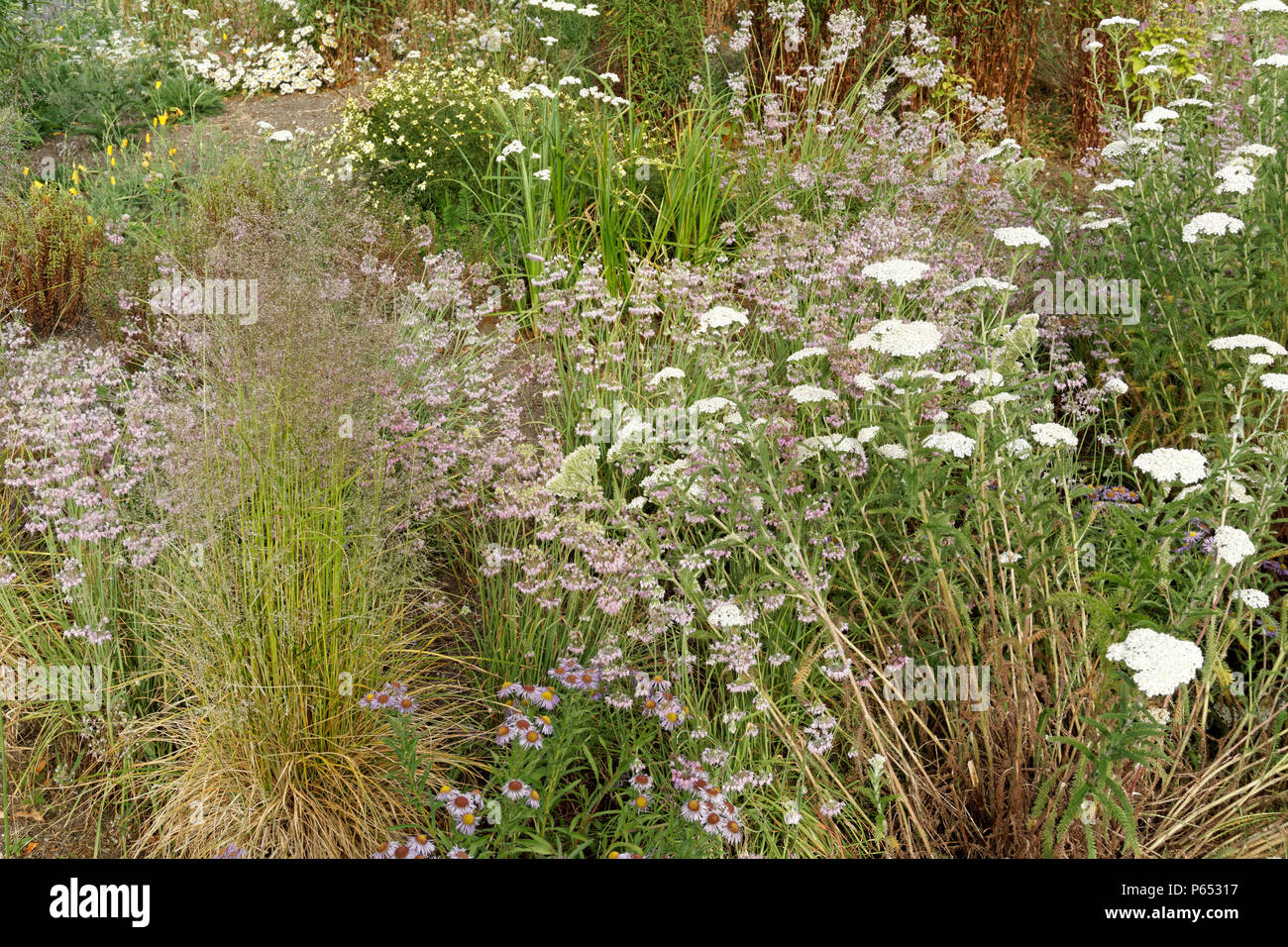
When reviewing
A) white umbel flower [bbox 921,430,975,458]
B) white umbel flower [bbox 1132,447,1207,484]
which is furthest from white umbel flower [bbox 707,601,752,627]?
white umbel flower [bbox 1132,447,1207,484]

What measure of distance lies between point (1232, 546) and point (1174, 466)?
0.21m

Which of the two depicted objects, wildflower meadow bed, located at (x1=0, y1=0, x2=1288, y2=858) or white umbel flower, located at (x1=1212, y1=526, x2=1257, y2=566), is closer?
white umbel flower, located at (x1=1212, y1=526, x2=1257, y2=566)

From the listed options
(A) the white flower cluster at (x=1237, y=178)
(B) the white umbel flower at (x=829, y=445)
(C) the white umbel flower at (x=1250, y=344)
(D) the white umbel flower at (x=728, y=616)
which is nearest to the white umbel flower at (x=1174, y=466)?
(C) the white umbel flower at (x=1250, y=344)

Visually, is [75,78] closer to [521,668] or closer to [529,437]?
[529,437]

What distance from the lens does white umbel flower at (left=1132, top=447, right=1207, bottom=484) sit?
2312mm

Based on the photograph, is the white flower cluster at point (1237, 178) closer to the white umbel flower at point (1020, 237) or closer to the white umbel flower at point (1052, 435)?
the white umbel flower at point (1020, 237)

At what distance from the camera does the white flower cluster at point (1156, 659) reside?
2.01 meters

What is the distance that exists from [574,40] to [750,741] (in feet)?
21.3

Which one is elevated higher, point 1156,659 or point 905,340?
point 905,340

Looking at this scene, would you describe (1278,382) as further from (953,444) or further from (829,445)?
(829,445)

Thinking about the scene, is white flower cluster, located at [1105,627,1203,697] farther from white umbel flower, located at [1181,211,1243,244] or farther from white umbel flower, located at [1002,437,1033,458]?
white umbel flower, located at [1181,211,1243,244]

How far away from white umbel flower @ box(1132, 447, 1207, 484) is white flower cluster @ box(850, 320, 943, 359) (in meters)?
0.54

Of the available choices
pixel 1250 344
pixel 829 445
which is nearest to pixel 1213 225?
pixel 1250 344

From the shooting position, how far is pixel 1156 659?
2.06m
